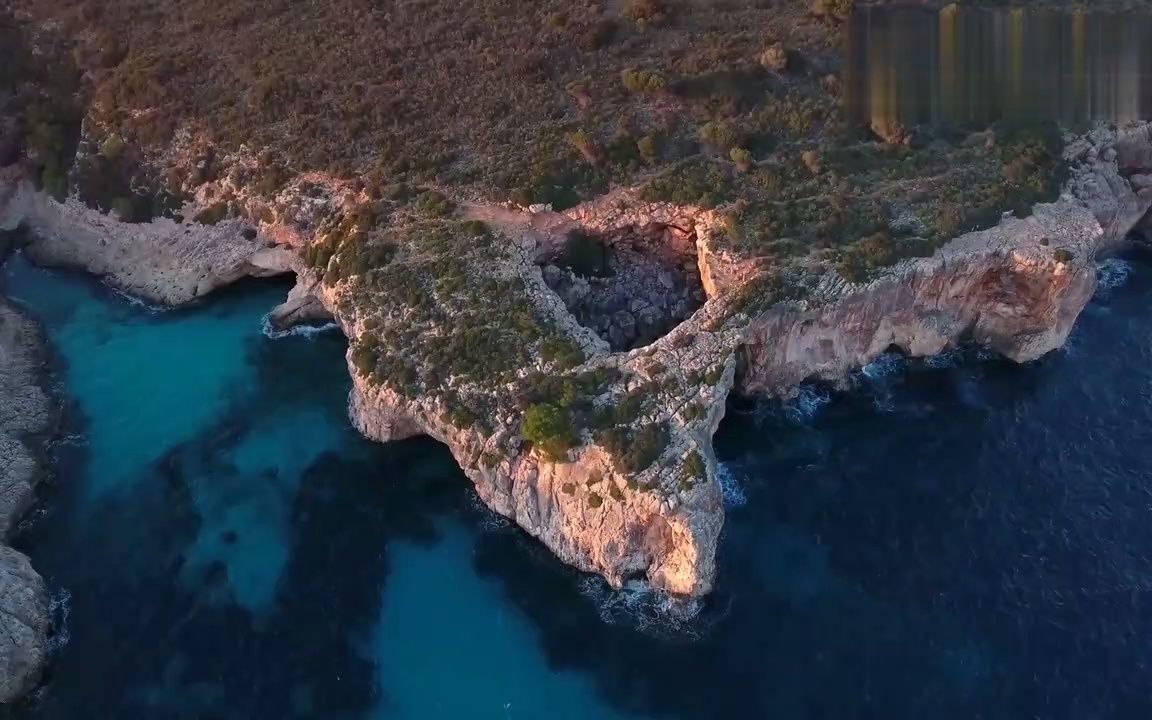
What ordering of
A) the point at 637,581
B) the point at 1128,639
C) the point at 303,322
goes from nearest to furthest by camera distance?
the point at 1128,639 → the point at 637,581 → the point at 303,322

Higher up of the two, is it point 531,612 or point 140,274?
point 140,274

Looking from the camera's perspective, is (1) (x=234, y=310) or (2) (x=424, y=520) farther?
(1) (x=234, y=310)

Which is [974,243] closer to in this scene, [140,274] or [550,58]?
[550,58]

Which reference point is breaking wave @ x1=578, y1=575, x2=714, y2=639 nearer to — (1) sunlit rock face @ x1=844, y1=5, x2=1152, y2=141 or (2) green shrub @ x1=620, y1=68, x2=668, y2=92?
(2) green shrub @ x1=620, y1=68, x2=668, y2=92

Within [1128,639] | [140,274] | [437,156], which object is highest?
[437,156]

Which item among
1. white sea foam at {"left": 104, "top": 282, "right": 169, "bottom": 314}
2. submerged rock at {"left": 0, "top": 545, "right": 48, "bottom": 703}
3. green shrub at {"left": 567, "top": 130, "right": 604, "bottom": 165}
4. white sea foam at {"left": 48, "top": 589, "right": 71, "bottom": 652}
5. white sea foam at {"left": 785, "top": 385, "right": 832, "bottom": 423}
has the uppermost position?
green shrub at {"left": 567, "top": 130, "right": 604, "bottom": 165}

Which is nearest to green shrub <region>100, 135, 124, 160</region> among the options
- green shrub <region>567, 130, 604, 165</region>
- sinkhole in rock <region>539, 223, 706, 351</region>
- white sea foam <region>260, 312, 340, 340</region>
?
white sea foam <region>260, 312, 340, 340</region>

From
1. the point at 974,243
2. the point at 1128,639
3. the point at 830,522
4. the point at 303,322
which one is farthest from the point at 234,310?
the point at 1128,639

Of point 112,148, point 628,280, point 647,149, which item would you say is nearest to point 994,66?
point 647,149
